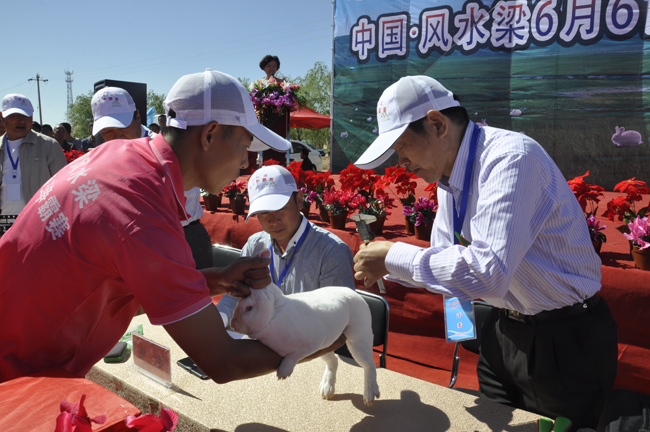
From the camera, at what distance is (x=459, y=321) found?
190 cm

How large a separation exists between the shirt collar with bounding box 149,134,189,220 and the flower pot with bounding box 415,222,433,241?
2757 mm

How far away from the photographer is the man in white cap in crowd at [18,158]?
3.64 m

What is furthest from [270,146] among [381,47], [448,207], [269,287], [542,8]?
[381,47]

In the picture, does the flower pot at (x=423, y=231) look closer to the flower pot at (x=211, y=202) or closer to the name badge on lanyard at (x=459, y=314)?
the name badge on lanyard at (x=459, y=314)

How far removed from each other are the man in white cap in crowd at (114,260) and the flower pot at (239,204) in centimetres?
358

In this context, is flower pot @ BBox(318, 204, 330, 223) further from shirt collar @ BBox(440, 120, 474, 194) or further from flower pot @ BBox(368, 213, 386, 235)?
shirt collar @ BBox(440, 120, 474, 194)

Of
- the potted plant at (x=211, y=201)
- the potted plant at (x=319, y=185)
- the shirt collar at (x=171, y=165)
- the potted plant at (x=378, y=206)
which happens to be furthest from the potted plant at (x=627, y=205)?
the potted plant at (x=211, y=201)

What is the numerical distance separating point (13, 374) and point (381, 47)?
31.7 ft

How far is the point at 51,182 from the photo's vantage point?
1.13m

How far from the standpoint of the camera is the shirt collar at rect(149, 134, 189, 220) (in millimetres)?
1153

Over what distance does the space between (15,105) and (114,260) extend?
3.56 meters

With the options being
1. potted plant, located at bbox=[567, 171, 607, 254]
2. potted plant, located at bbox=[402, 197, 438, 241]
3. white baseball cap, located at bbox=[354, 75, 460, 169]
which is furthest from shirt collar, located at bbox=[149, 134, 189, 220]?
potted plant, located at bbox=[567, 171, 607, 254]

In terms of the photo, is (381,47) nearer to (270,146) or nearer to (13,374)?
(270,146)

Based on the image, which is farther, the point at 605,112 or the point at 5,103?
the point at 605,112
